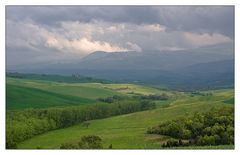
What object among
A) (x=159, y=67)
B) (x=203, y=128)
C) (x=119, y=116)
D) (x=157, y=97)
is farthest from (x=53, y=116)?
(x=203, y=128)

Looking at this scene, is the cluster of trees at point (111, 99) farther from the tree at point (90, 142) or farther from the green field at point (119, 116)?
the tree at point (90, 142)

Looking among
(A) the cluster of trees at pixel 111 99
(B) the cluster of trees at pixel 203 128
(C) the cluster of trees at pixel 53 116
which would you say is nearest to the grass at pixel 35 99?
(C) the cluster of trees at pixel 53 116

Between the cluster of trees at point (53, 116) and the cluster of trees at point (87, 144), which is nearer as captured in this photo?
the cluster of trees at point (87, 144)

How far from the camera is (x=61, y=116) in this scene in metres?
10.1

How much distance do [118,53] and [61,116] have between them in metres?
2.13

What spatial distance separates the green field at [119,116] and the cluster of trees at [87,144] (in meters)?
0.13

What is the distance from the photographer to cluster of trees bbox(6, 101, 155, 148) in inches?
362

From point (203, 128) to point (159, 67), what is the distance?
2605 mm

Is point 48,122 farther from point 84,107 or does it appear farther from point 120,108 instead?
point 120,108

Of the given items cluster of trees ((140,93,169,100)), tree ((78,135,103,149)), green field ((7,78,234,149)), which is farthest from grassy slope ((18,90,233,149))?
cluster of trees ((140,93,169,100))

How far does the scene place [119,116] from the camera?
33.1 ft

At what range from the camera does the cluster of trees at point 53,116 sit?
9203mm

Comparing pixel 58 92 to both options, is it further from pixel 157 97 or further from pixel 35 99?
pixel 157 97
